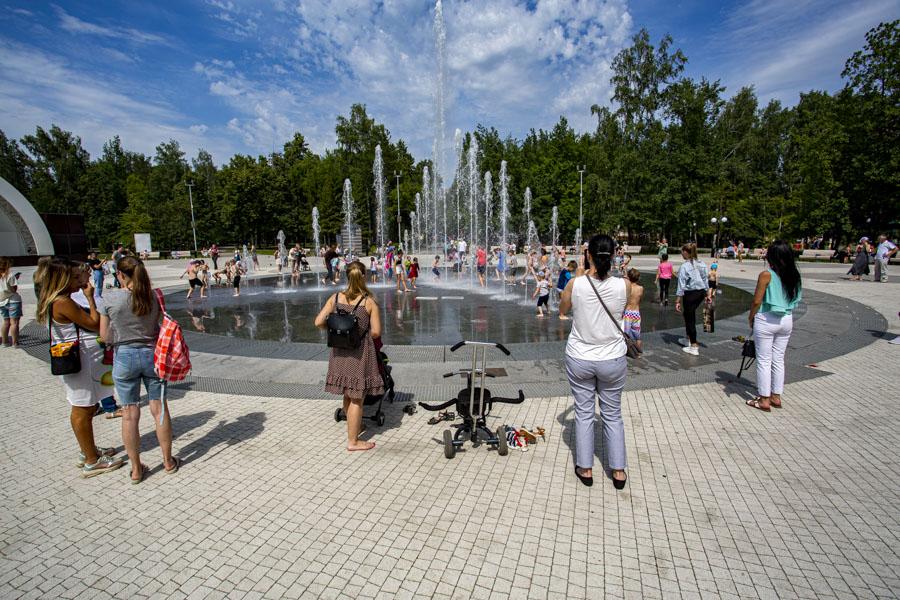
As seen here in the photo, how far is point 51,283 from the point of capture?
4191 millimetres

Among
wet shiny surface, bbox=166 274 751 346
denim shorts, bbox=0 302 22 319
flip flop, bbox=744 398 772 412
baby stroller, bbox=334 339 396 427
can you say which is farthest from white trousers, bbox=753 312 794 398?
denim shorts, bbox=0 302 22 319

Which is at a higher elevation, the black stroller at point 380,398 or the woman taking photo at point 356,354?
the woman taking photo at point 356,354

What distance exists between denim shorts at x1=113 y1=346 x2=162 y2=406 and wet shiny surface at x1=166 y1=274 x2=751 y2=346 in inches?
218

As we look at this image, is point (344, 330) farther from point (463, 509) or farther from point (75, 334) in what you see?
point (75, 334)

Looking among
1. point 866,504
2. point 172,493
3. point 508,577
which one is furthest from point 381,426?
point 866,504

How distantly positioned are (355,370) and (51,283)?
9.40ft

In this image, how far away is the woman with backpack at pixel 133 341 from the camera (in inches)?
156

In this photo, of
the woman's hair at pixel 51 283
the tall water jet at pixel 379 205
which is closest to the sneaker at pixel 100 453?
the woman's hair at pixel 51 283

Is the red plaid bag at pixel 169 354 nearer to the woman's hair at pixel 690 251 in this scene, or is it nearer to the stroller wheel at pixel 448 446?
the stroller wheel at pixel 448 446

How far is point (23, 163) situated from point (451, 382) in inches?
3822

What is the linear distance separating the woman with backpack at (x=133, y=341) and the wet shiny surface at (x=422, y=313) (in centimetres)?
550

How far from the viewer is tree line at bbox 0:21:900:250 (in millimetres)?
34219

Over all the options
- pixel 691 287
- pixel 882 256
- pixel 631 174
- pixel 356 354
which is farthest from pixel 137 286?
pixel 631 174

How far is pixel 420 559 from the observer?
10.2ft
